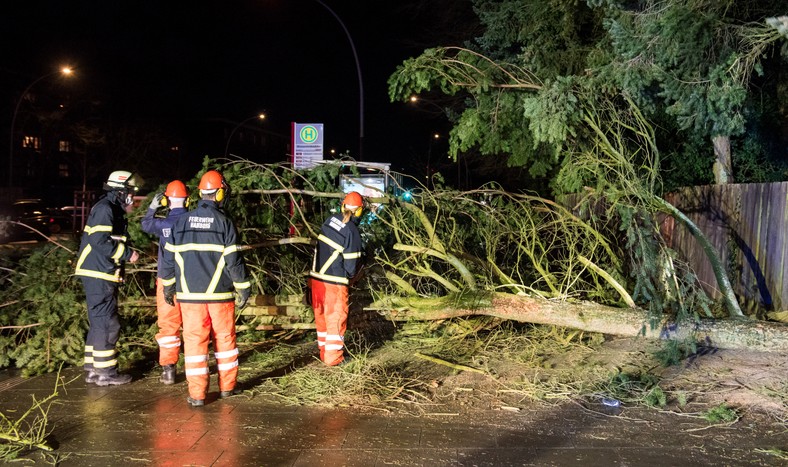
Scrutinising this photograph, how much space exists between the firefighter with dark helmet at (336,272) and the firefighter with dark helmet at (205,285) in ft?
3.64

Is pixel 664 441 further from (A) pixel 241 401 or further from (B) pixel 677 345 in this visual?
(A) pixel 241 401

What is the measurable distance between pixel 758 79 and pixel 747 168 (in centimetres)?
163

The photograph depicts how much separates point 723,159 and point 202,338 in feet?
25.4

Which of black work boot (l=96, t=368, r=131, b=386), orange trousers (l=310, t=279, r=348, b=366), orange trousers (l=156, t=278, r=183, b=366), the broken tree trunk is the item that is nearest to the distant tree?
the broken tree trunk

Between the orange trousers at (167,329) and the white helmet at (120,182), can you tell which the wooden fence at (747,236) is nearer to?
the orange trousers at (167,329)

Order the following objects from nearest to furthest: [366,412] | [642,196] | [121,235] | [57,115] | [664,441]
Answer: [664,441]
[366,412]
[121,235]
[642,196]
[57,115]

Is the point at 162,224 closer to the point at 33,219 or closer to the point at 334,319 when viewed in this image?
the point at 334,319

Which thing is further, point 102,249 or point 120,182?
point 120,182

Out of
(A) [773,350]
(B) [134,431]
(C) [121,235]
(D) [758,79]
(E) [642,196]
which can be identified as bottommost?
(B) [134,431]

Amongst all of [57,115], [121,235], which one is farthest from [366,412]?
[57,115]

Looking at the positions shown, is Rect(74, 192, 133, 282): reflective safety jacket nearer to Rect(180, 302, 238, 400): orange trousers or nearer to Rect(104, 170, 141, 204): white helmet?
Rect(104, 170, 141, 204): white helmet

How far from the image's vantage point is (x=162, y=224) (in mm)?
5977

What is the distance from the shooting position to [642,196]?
6.43m

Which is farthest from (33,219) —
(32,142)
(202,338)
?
(202,338)
